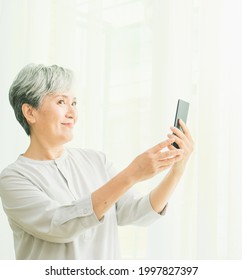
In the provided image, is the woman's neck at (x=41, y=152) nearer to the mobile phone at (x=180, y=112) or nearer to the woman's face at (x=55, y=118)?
the woman's face at (x=55, y=118)

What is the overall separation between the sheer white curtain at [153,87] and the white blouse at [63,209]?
30cm

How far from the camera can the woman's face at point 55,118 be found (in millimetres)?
1266

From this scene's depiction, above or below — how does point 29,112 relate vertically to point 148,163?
above

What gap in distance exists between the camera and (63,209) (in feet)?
3.70

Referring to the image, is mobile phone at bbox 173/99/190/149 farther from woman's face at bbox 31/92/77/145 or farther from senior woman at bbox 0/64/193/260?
woman's face at bbox 31/92/77/145

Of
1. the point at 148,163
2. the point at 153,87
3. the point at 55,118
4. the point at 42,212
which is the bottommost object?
the point at 42,212

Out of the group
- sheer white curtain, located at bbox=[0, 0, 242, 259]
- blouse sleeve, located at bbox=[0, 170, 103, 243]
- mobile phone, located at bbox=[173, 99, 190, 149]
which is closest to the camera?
blouse sleeve, located at bbox=[0, 170, 103, 243]

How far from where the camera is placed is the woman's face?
1266 mm

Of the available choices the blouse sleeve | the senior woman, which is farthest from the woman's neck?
the blouse sleeve

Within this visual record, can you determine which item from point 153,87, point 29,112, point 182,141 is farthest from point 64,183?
point 153,87

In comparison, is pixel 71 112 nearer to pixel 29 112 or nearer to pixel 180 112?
pixel 29 112

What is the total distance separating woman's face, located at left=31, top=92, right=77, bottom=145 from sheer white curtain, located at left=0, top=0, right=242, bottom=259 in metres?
0.43

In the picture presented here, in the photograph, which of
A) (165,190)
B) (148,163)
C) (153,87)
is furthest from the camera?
(153,87)

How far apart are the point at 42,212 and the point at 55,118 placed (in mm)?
266
